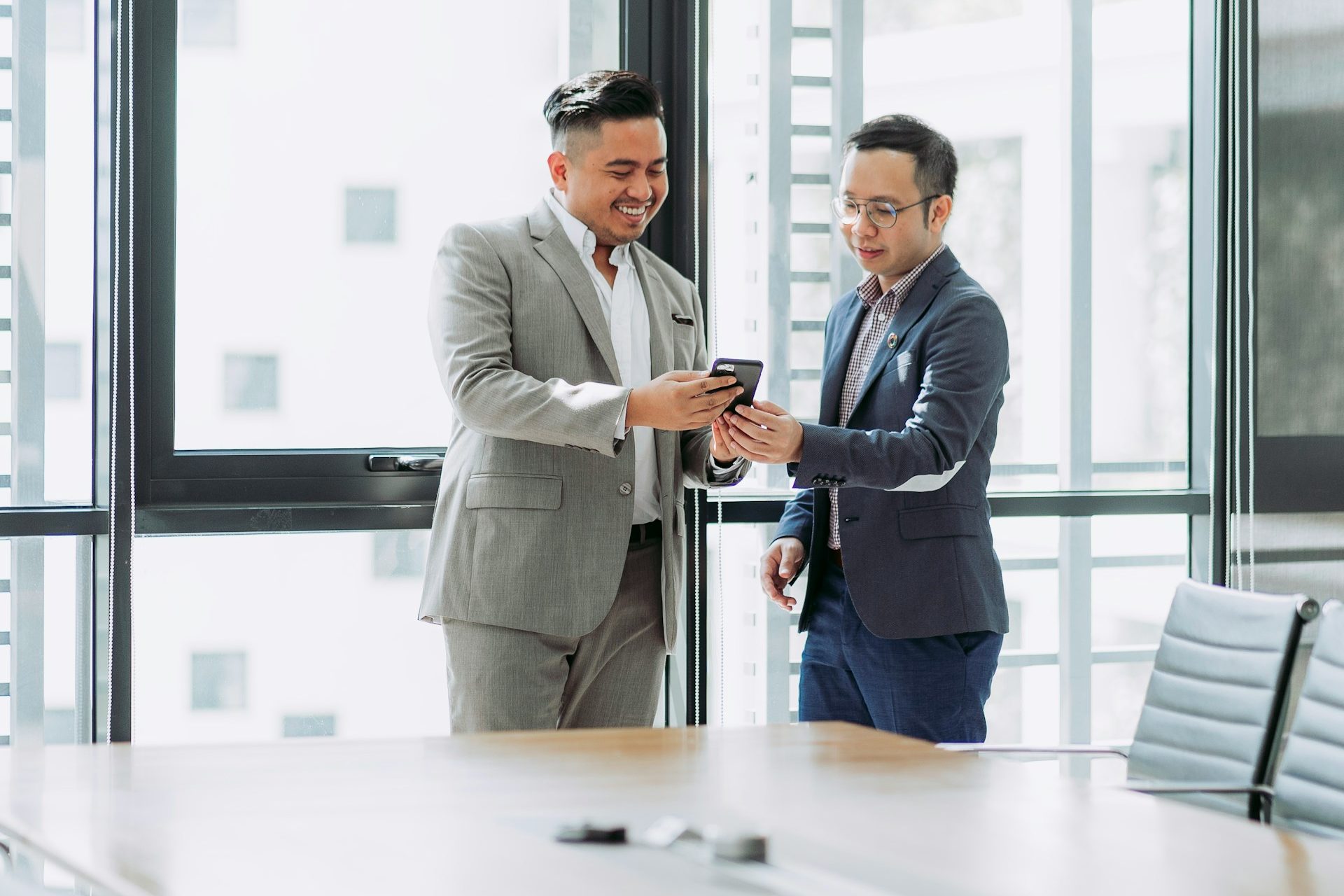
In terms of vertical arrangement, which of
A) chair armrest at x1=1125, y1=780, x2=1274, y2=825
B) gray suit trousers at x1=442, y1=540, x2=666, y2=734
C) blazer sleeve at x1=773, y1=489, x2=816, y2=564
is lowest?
chair armrest at x1=1125, y1=780, x2=1274, y2=825

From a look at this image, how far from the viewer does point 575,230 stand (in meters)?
3.09

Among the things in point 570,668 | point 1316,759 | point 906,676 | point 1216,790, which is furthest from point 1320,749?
point 570,668

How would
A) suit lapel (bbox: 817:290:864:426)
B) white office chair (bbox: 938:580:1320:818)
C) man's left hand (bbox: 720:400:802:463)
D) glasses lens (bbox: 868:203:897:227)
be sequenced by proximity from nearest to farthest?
white office chair (bbox: 938:580:1320:818)
man's left hand (bbox: 720:400:802:463)
glasses lens (bbox: 868:203:897:227)
suit lapel (bbox: 817:290:864:426)

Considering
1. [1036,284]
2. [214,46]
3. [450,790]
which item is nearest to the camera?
[450,790]

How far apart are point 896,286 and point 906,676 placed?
91cm

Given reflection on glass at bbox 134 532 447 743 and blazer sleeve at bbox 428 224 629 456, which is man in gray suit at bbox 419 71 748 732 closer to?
blazer sleeve at bbox 428 224 629 456

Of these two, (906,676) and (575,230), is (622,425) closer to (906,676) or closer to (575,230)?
(575,230)

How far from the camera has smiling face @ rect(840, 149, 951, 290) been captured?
3129 millimetres

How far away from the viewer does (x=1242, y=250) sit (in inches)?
164

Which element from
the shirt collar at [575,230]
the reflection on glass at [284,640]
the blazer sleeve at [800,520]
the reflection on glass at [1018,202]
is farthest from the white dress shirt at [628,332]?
the reflection on glass at [284,640]

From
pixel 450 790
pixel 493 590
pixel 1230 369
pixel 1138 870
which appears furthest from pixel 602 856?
pixel 1230 369

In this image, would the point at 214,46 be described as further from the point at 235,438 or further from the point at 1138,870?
the point at 1138,870

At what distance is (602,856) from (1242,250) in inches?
132

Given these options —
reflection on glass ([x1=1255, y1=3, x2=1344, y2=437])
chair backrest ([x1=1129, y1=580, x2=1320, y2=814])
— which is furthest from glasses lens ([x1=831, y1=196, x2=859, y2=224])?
reflection on glass ([x1=1255, y1=3, x2=1344, y2=437])
